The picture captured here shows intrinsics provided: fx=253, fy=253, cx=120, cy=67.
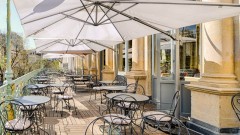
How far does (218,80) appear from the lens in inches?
182

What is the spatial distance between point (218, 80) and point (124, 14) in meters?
2.11

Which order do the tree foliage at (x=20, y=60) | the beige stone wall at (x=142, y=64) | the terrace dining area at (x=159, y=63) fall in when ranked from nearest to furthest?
the terrace dining area at (x=159, y=63), the beige stone wall at (x=142, y=64), the tree foliage at (x=20, y=60)

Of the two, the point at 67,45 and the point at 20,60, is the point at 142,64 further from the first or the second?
the point at 20,60

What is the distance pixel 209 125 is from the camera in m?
4.73

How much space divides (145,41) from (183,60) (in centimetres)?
290

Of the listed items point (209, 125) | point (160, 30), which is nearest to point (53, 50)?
point (160, 30)

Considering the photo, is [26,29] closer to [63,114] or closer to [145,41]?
[63,114]

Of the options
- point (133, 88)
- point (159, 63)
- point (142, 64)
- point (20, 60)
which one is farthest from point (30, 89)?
point (20, 60)

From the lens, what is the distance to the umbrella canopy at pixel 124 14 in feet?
10.9

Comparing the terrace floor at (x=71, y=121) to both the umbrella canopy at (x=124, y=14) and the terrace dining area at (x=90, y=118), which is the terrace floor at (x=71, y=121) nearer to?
the terrace dining area at (x=90, y=118)

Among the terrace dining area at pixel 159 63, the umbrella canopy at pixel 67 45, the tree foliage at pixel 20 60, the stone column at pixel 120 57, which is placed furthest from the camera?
the tree foliage at pixel 20 60

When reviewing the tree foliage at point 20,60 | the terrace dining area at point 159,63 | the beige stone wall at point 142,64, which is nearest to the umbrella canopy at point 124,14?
the terrace dining area at point 159,63

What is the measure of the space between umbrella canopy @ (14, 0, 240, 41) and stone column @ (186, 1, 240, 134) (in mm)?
874

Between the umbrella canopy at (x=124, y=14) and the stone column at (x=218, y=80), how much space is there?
0.87 meters
